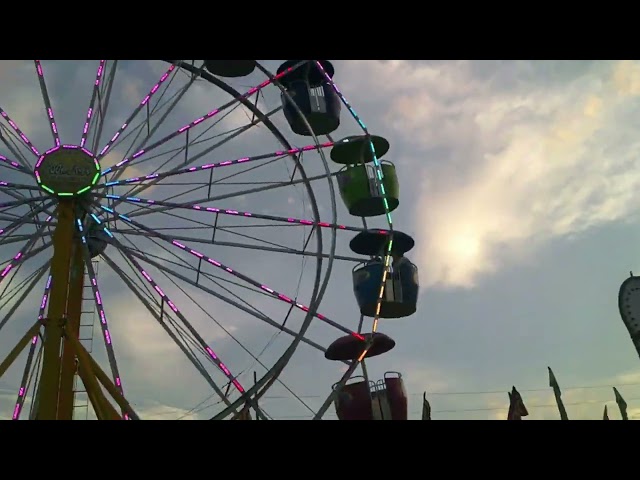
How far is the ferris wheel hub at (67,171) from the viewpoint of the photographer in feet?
43.1

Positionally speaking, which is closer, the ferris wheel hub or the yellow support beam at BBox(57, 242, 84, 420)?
the yellow support beam at BBox(57, 242, 84, 420)

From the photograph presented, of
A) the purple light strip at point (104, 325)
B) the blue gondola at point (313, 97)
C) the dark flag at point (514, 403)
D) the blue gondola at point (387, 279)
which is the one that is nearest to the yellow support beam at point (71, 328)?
the purple light strip at point (104, 325)

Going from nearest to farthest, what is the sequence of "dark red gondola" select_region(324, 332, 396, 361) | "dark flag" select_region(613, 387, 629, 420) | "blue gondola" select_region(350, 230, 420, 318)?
"dark red gondola" select_region(324, 332, 396, 361)
"blue gondola" select_region(350, 230, 420, 318)
"dark flag" select_region(613, 387, 629, 420)

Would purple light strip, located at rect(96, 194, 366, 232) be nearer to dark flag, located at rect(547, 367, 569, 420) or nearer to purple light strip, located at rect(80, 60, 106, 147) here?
purple light strip, located at rect(80, 60, 106, 147)

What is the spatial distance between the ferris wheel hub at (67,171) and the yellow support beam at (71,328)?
121 cm

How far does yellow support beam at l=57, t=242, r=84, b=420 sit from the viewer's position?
11.8 meters

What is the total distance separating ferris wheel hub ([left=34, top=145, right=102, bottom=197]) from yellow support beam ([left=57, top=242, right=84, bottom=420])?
1.21m

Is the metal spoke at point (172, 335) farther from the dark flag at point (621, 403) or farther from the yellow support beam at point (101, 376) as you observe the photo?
the dark flag at point (621, 403)

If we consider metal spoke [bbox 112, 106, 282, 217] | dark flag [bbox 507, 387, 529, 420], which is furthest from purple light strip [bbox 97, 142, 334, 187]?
dark flag [bbox 507, 387, 529, 420]

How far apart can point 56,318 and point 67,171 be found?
161 inches

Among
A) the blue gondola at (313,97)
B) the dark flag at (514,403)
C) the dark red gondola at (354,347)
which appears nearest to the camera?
the dark red gondola at (354,347)

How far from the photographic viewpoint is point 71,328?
38.8 ft
